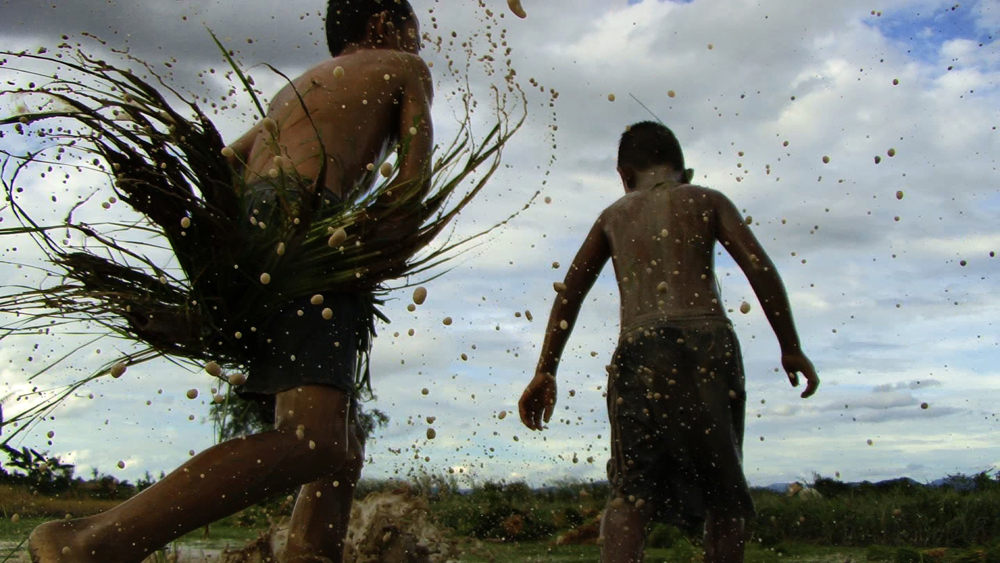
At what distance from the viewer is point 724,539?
11.1ft

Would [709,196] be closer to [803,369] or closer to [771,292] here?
[771,292]

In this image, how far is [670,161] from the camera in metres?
3.87

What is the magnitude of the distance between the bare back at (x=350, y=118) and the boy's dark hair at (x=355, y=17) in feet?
0.79

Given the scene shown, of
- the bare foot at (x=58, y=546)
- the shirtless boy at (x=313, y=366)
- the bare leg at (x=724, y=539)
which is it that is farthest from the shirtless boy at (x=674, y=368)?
the bare foot at (x=58, y=546)

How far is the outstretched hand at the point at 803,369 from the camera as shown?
139 inches

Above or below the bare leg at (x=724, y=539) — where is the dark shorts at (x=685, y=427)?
above

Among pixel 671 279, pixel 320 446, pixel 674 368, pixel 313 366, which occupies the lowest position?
pixel 320 446

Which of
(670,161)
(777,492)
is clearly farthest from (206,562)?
(777,492)

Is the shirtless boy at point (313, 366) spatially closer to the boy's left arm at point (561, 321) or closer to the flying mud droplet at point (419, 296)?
the flying mud droplet at point (419, 296)

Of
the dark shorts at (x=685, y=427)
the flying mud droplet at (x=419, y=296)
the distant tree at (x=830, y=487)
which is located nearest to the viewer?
the flying mud droplet at (x=419, y=296)

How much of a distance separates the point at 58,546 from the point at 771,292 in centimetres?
250

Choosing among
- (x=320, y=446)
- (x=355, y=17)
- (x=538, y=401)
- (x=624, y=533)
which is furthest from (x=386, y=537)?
(x=355, y=17)

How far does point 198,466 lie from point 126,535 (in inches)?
9.2

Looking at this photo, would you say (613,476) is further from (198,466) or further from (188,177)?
(188,177)
